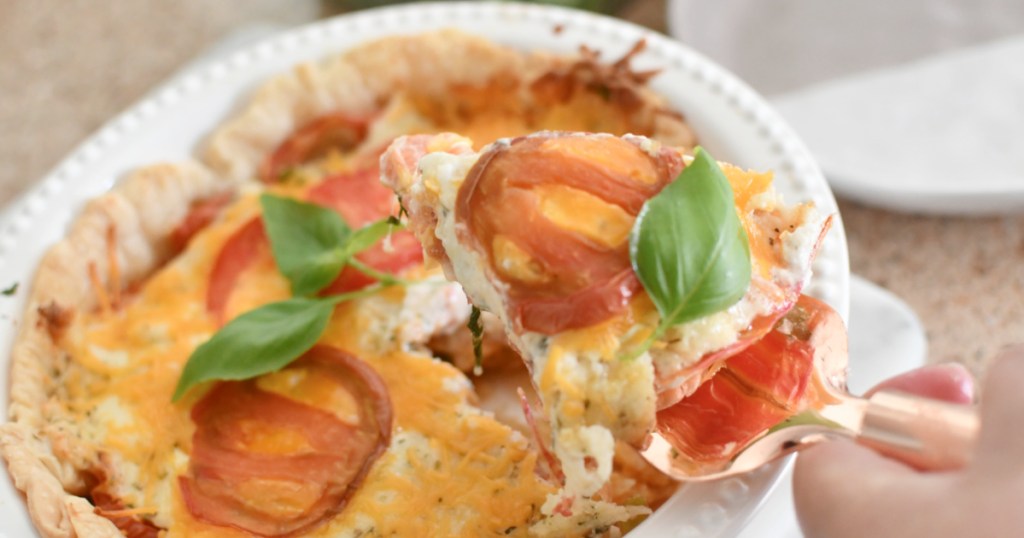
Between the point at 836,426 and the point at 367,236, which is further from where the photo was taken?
the point at 367,236

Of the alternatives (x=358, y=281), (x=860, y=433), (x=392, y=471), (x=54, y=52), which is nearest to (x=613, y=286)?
(x=860, y=433)

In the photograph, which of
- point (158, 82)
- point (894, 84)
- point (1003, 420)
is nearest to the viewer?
point (1003, 420)

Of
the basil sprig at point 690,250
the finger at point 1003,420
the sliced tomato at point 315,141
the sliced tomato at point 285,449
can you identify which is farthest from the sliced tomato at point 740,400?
the sliced tomato at point 315,141

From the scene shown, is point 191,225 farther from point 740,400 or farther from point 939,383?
point 939,383

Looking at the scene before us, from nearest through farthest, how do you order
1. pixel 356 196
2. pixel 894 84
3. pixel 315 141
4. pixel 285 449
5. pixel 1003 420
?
pixel 1003 420 → pixel 285 449 → pixel 356 196 → pixel 315 141 → pixel 894 84

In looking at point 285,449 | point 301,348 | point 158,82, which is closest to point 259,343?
point 301,348

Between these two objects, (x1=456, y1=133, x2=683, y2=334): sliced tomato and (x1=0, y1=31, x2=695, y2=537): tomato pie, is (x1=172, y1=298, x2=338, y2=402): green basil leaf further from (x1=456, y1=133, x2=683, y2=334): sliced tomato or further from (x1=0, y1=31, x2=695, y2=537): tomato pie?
(x1=456, y1=133, x2=683, y2=334): sliced tomato

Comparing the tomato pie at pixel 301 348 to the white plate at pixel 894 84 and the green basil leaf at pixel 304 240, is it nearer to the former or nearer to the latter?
the green basil leaf at pixel 304 240
